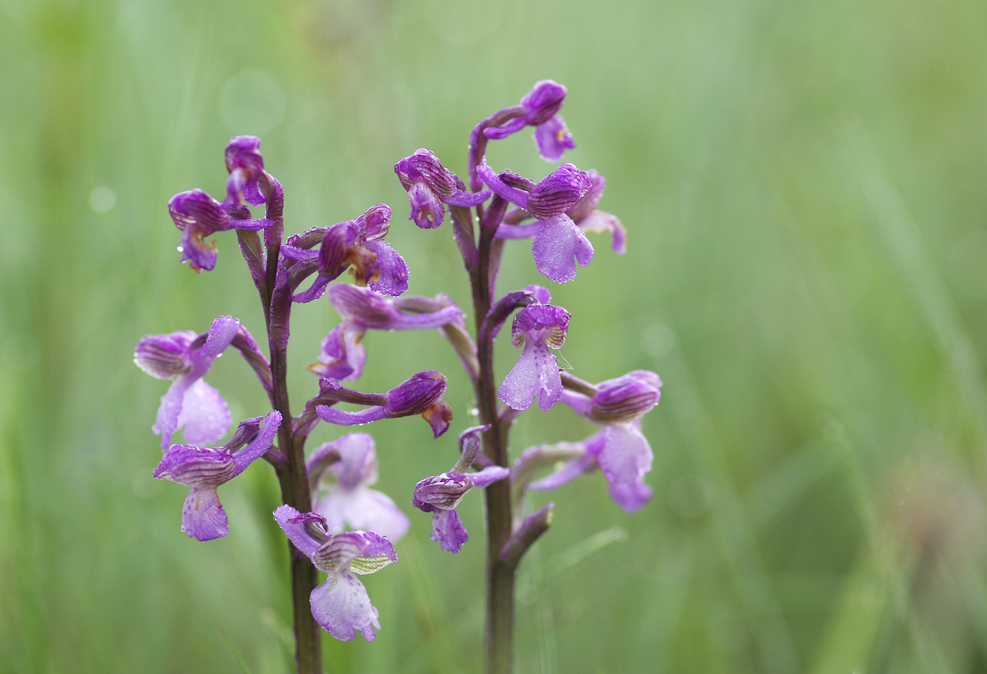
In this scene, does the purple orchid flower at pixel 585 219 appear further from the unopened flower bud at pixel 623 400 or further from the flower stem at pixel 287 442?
the flower stem at pixel 287 442

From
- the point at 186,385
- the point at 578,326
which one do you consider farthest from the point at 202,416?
the point at 578,326

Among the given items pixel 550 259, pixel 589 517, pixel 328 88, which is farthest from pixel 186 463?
pixel 328 88

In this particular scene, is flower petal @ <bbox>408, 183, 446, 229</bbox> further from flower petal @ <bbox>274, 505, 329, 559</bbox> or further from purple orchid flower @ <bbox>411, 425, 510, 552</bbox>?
flower petal @ <bbox>274, 505, 329, 559</bbox>

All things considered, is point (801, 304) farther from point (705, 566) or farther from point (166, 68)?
point (166, 68)

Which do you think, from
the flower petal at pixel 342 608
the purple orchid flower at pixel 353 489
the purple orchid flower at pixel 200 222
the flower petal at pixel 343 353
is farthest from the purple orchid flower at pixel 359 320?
the flower petal at pixel 342 608

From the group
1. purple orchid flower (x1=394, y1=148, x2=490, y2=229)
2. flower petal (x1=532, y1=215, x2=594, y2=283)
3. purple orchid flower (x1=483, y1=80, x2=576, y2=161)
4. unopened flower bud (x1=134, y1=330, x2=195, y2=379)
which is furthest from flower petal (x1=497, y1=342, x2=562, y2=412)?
unopened flower bud (x1=134, y1=330, x2=195, y2=379)

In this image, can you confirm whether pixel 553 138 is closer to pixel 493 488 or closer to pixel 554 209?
pixel 554 209
